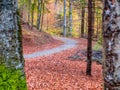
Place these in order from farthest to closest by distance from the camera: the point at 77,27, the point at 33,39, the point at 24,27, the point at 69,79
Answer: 1. the point at 77,27
2. the point at 24,27
3. the point at 33,39
4. the point at 69,79

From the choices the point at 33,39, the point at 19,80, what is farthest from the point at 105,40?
the point at 33,39

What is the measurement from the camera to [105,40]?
2.92 meters

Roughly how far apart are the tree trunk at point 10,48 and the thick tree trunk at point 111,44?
5.07 ft

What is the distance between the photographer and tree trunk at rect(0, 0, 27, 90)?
3.93 metres

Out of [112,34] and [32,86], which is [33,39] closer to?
[32,86]

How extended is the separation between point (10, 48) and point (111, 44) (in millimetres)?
1674

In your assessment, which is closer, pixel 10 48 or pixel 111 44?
pixel 111 44

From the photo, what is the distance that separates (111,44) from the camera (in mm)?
2855

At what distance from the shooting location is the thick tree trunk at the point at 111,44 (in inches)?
111

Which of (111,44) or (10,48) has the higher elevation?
(111,44)

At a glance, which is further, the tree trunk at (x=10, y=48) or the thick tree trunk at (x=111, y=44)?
the tree trunk at (x=10, y=48)

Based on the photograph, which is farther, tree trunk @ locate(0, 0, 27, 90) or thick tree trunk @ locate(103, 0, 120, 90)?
tree trunk @ locate(0, 0, 27, 90)

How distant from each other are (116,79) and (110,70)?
112 millimetres

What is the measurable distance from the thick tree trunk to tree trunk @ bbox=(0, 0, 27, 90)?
155 centimetres
